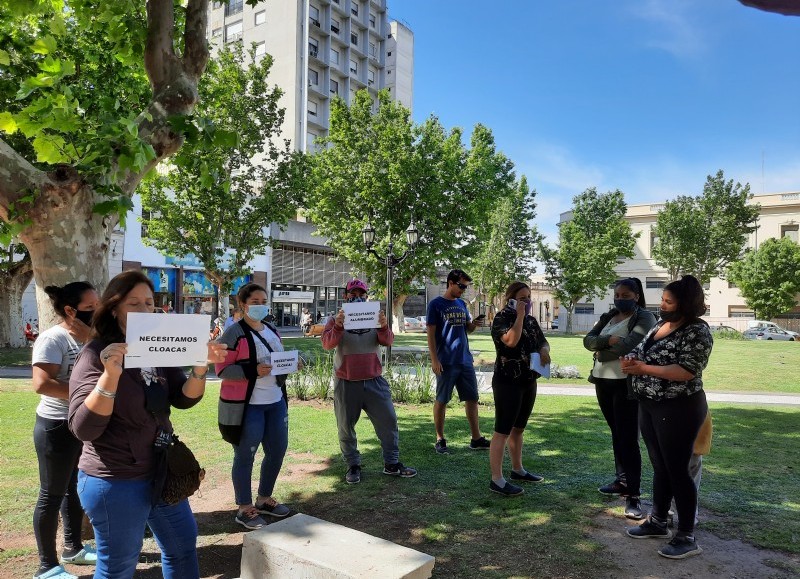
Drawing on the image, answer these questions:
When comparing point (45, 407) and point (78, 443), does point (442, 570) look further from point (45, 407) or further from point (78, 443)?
point (45, 407)

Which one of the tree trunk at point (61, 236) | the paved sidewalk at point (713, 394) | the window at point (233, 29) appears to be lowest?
the paved sidewalk at point (713, 394)

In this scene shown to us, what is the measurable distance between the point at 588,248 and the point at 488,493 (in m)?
46.4

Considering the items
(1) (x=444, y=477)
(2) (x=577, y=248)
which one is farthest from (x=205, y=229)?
(2) (x=577, y=248)

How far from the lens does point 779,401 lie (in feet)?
36.5

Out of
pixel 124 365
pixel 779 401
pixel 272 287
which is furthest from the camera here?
pixel 272 287

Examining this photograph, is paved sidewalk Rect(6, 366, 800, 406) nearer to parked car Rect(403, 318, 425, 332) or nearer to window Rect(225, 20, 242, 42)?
parked car Rect(403, 318, 425, 332)

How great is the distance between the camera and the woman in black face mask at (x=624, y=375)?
4.58 m

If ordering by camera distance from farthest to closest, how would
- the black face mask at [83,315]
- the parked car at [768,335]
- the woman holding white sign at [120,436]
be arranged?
the parked car at [768,335]
the black face mask at [83,315]
the woman holding white sign at [120,436]

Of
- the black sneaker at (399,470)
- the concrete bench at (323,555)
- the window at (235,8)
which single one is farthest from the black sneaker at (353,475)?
the window at (235,8)

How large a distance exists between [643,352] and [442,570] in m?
2.13

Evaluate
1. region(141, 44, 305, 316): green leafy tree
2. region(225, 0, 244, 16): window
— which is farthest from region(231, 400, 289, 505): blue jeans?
region(225, 0, 244, 16): window

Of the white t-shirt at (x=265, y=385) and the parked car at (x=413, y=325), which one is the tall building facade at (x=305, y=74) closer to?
the parked car at (x=413, y=325)

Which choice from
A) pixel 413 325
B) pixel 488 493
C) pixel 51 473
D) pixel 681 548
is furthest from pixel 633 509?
pixel 413 325

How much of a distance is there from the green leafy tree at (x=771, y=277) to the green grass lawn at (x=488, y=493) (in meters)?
45.5
